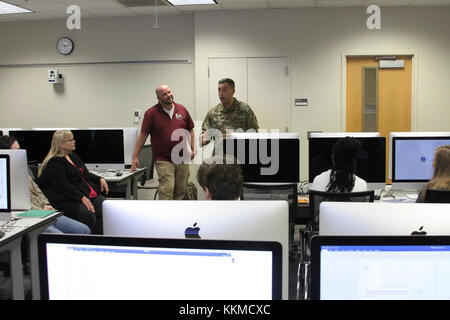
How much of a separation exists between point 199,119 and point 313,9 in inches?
88.1

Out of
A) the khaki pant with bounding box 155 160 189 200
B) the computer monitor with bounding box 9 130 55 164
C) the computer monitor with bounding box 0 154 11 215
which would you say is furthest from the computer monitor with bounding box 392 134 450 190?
the computer monitor with bounding box 9 130 55 164

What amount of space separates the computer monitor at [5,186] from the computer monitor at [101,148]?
2031 millimetres

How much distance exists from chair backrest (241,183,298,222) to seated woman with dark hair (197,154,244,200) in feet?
4.37

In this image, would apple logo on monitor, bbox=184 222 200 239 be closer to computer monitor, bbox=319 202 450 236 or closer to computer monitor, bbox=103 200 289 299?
computer monitor, bbox=103 200 289 299

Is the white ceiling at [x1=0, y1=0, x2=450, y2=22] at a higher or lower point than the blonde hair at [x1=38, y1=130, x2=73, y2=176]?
higher

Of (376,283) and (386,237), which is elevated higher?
(386,237)

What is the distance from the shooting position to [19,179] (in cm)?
273

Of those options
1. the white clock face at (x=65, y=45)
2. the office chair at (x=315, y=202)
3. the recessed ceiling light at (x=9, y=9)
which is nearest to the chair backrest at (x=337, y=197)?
the office chair at (x=315, y=202)

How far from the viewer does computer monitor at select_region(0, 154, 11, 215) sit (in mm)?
2453

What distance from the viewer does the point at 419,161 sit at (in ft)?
10.8

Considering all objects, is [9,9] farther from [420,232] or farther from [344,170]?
[420,232]
